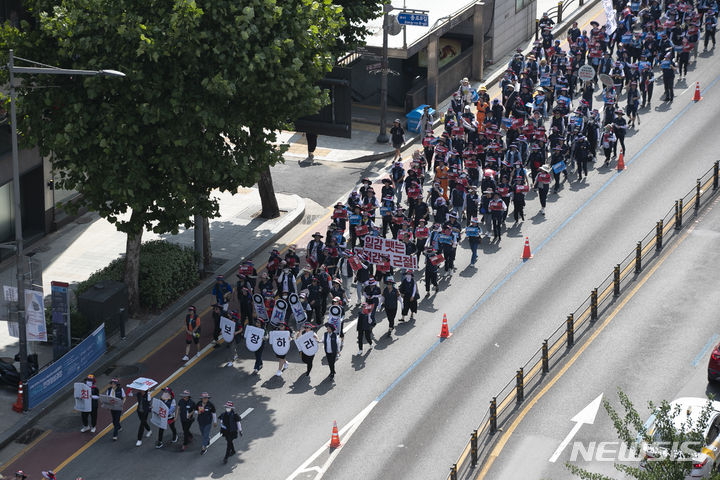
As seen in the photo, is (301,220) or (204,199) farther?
(301,220)

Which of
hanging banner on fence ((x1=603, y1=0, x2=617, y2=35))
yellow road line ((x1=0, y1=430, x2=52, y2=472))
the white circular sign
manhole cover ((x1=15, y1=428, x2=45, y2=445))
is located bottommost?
yellow road line ((x1=0, y1=430, x2=52, y2=472))

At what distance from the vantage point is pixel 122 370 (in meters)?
33.8

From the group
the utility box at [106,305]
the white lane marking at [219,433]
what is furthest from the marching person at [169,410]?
the utility box at [106,305]

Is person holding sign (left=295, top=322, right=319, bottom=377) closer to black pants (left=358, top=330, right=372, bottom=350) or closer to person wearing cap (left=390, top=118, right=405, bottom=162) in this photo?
black pants (left=358, top=330, right=372, bottom=350)

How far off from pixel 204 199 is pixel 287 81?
3.98 meters

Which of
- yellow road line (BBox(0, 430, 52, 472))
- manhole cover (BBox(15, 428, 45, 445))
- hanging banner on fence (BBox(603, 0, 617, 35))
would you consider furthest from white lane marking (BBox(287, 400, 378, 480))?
hanging banner on fence (BBox(603, 0, 617, 35))

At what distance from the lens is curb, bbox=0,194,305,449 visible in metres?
31.0

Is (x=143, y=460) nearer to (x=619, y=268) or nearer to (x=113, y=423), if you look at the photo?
(x=113, y=423)

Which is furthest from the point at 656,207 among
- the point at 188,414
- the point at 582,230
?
the point at 188,414

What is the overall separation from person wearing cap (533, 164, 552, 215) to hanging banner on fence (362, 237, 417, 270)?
6733 mm

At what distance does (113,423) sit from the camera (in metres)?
30.6

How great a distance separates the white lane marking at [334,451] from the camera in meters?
28.6

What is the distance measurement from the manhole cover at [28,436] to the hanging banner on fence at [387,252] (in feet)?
36.2

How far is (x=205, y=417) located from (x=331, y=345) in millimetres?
4176
